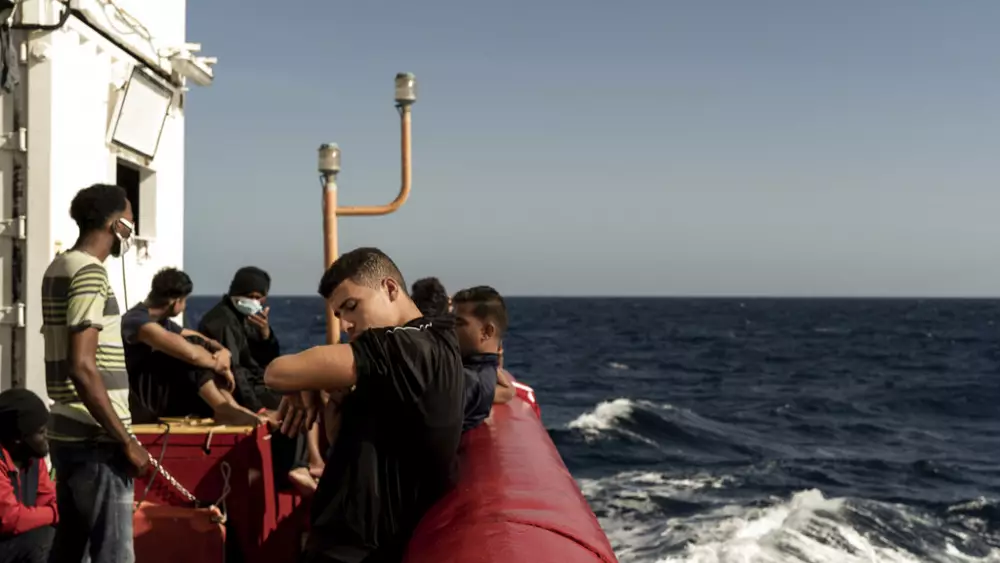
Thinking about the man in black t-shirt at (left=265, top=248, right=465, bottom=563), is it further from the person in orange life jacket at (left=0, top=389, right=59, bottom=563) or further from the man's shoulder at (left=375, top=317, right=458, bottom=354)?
the person in orange life jacket at (left=0, top=389, right=59, bottom=563)

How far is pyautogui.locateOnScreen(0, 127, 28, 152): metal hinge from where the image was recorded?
18.8 feet

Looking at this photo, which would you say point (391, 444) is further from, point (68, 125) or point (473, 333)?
point (68, 125)

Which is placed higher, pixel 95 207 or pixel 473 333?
pixel 95 207

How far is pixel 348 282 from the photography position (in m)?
2.63

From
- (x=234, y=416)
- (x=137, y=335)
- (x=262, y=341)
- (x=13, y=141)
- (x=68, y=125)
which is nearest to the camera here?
(x=137, y=335)

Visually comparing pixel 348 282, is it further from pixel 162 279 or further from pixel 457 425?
pixel 162 279

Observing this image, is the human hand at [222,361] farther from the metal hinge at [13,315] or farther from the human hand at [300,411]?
the human hand at [300,411]

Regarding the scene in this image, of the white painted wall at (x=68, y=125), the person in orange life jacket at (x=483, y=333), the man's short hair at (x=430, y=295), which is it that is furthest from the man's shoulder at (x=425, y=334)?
the white painted wall at (x=68, y=125)

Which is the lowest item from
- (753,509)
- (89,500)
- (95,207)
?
(753,509)

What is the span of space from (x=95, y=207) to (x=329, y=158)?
3.94 meters

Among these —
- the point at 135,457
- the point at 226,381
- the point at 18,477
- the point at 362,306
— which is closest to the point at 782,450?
the point at 226,381

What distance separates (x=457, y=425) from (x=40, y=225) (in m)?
4.18

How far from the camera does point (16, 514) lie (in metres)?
4.45

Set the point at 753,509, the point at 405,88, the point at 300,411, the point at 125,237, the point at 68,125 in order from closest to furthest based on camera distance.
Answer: the point at 300,411, the point at 125,237, the point at 68,125, the point at 405,88, the point at 753,509
